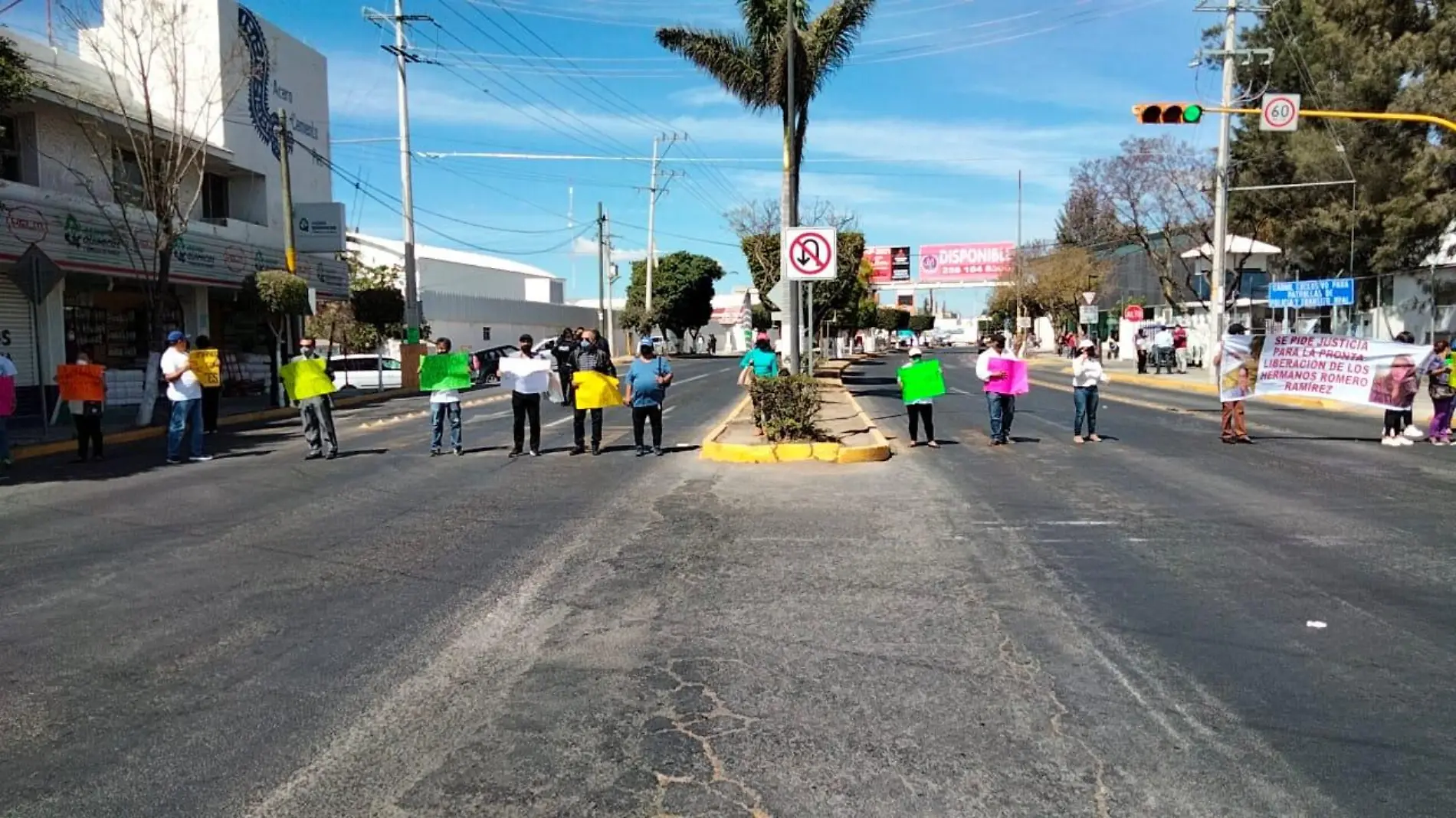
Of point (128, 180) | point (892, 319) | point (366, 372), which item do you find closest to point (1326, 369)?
point (128, 180)

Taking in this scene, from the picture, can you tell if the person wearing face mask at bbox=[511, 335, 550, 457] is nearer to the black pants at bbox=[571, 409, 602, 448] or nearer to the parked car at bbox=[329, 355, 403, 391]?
the black pants at bbox=[571, 409, 602, 448]

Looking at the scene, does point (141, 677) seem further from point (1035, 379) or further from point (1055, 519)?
point (1035, 379)

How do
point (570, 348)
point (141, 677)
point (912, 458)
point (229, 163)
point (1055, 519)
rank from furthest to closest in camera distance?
point (229, 163) → point (570, 348) → point (912, 458) → point (1055, 519) → point (141, 677)

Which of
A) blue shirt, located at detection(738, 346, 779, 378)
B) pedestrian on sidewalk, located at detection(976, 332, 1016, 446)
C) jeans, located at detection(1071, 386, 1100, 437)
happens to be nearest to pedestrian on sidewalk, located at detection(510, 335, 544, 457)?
blue shirt, located at detection(738, 346, 779, 378)

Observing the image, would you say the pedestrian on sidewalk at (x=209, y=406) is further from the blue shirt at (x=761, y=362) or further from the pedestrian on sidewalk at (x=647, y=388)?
the blue shirt at (x=761, y=362)

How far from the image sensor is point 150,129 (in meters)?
19.7

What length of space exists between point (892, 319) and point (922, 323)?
25687mm

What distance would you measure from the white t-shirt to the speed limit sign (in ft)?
53.3

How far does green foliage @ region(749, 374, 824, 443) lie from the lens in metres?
13.9

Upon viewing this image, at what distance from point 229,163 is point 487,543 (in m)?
23.8

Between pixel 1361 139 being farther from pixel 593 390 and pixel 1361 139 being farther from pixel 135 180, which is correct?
pixel 135 180

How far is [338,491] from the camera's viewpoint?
11.3 m

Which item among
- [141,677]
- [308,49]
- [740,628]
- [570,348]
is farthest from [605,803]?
[308,49]

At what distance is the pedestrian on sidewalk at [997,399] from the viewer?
48.2 feet
